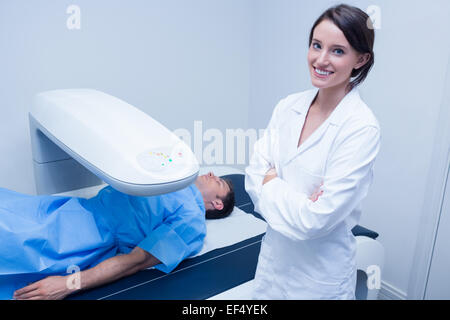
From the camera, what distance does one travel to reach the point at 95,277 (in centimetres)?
117

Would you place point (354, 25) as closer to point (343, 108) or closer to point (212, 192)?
point (343, 108)

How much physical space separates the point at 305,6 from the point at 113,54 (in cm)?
105

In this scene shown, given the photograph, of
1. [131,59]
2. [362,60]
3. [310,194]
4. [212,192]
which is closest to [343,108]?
[362,60]

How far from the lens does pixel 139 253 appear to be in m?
1.24

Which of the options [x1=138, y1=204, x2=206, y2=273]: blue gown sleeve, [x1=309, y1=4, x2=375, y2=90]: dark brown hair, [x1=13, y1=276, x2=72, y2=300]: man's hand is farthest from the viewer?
[x1=138, y1=204, x2=206, y2=273]: blue gown sleeve

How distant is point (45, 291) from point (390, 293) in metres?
1.62

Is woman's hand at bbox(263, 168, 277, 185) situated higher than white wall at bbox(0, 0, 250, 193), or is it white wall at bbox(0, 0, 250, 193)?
white wall at bbox(0, 0, 250, 193)

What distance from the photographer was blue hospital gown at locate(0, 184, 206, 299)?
1138 millimetres

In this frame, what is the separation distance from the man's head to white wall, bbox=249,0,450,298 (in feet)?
2.52

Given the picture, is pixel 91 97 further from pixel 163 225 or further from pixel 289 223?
pixel 289 223

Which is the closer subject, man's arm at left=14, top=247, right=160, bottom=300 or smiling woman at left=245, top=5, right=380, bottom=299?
smiling woman at left=245, top=5, right=380, bottom=299

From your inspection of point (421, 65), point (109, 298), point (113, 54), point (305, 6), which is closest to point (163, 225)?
point (109, 298)

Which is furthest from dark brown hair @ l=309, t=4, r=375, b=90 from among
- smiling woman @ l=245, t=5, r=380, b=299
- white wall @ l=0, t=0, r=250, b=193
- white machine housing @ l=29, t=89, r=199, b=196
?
white wall @ l=0, t=0, r=250, b=193

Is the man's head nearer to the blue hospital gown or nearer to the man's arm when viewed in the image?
the blue hospital gown
